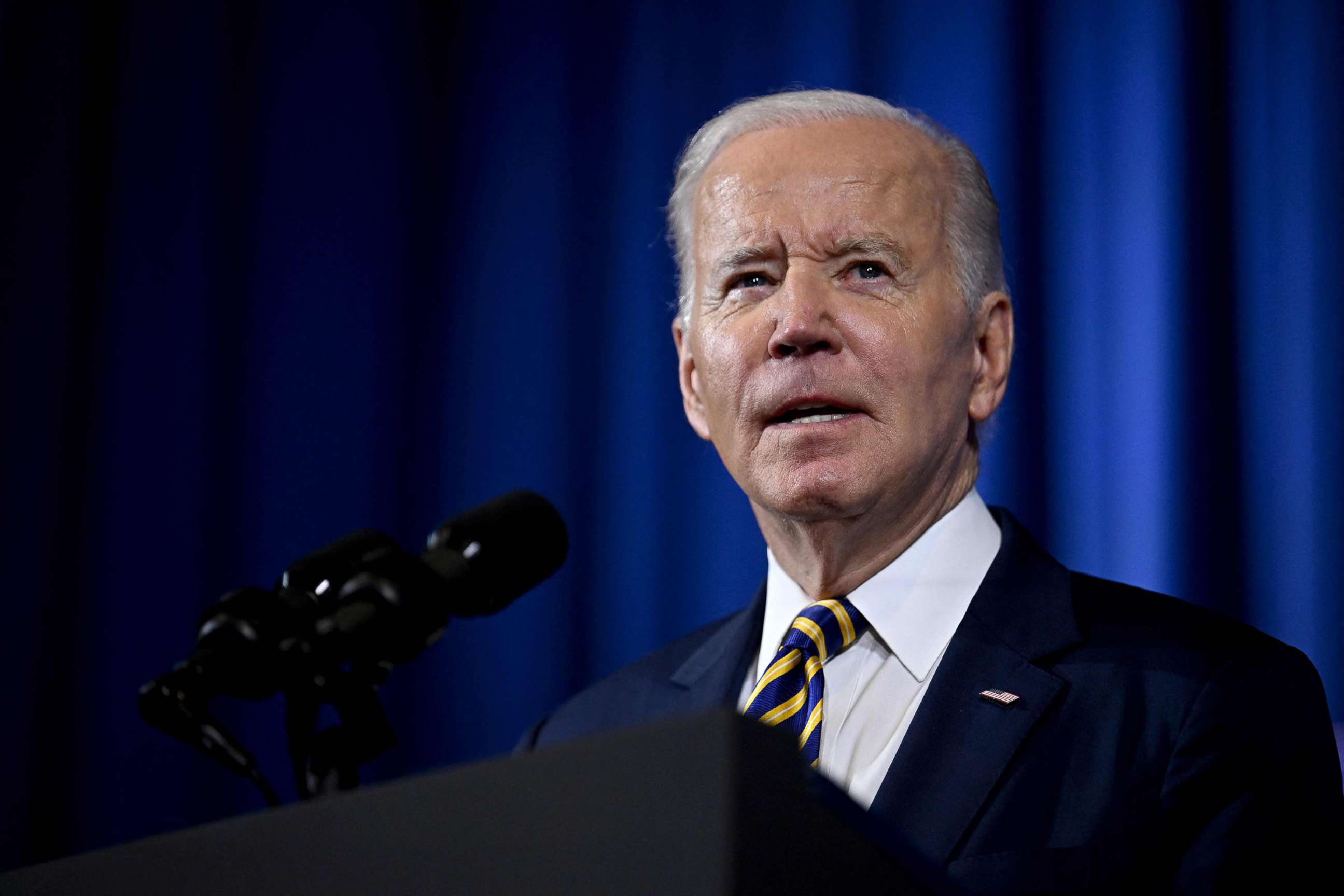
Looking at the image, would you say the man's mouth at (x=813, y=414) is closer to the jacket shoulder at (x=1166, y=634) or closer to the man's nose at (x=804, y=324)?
the man's nose at (x=804, y=324)

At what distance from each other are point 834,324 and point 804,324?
0.05 meters

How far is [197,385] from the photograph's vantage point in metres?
2.86

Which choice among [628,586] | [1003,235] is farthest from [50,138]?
[1003,235]

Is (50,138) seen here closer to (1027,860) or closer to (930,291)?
(930,291)

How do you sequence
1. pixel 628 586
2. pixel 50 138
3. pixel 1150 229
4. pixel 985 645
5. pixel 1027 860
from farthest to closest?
1. pixel 50 138
2. pixel 628 586
3. pixel 1150 229
4. pixel 985 645
5. pixel 1027 860

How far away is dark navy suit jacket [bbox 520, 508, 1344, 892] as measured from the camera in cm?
142

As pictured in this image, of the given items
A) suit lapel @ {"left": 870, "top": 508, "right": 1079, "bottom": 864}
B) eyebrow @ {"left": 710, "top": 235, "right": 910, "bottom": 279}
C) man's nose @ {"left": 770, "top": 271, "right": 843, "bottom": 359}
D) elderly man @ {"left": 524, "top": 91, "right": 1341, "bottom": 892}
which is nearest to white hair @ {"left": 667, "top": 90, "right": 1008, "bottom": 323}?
elderly man @ {"left": 524, "top": 91, "right": 1341, "bottom": 892}

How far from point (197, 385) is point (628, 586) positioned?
40.6 inches

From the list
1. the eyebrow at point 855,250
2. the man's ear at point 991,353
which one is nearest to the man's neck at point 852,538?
the man's ear at point 991,353

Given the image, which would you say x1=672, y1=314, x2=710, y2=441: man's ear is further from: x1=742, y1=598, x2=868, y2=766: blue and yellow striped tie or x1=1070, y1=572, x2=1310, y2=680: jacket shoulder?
x1=1070, y1=572, x2=1310, y2=680: jacket shoulder

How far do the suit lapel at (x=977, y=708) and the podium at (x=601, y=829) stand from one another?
0.80 meters

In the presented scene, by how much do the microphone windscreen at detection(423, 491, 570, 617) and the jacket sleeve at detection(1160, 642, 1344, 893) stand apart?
843 mm

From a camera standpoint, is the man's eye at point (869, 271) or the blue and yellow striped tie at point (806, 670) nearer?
the blue and yellow striped tie at point (806, 670)

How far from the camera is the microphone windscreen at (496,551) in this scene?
90 cm
